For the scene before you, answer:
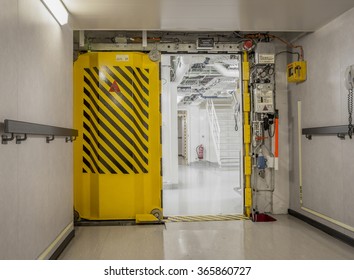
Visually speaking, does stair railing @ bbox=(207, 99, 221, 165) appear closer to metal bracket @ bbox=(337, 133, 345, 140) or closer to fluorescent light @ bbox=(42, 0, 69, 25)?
metal bracket @ bbox=(337, 133, 345, 140)

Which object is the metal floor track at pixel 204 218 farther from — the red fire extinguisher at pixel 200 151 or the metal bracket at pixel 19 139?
the red fire extinguisher at pixel 200 151

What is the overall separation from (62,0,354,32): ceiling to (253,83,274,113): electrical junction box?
97 centimetres

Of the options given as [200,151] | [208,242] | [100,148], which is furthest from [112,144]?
[200,151]

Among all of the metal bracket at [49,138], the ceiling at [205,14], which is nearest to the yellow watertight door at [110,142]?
the ceiling at [205,14]

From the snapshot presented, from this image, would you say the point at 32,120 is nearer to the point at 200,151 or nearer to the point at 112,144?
the point at 112,144

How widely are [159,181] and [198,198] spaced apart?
1.98 m

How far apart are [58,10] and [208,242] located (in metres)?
3.32

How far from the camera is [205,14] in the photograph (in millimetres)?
4102

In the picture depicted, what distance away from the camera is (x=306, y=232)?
4.51 m

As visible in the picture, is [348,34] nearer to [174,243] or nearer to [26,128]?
[174,243]

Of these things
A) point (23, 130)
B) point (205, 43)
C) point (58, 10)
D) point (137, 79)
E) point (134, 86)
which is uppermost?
point (205, 43)

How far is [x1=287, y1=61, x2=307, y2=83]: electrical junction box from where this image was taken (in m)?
5.03

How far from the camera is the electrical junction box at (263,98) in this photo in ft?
17.2

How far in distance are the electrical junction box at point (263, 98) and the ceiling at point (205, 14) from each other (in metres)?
0.97
